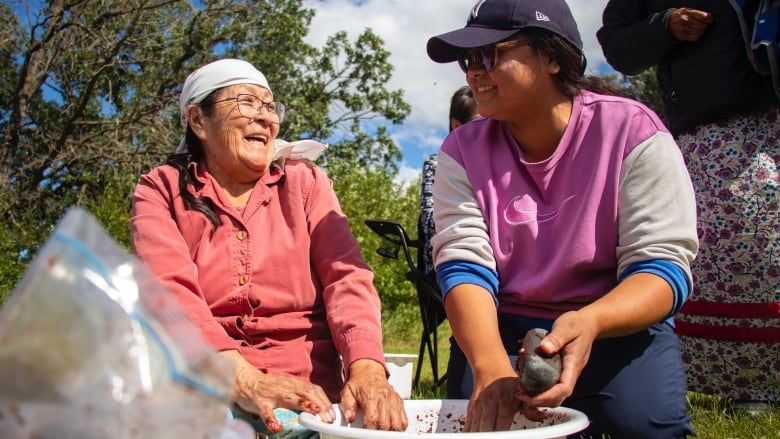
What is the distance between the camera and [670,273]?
1.86 meters

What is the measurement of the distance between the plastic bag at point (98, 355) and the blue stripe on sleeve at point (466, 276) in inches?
55.0

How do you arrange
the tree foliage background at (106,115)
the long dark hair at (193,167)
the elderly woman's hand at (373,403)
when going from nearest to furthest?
the elderly woman's hand at (373,403), the long dark hair at (193,167), the tree foliage background at (106,115)

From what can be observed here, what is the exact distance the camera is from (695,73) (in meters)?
2.84

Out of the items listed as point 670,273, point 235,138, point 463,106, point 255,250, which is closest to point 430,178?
point 463,106

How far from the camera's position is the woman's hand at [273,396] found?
6.00ft

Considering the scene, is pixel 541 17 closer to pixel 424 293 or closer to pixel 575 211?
pixel 575 211

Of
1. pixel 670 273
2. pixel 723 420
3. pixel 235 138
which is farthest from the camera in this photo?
pixel 723 420

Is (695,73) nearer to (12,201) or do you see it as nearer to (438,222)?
(438,222)

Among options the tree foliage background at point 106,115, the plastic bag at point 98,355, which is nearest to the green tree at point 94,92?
the tree foliage background at point 106,115

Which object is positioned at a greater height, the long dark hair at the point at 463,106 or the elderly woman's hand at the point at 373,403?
the long dark hair at the point at 463,106

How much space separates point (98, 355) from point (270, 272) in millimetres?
1694

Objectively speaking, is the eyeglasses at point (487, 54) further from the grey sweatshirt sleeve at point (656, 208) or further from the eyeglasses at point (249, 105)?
the eyeglasses at point (249, 105)

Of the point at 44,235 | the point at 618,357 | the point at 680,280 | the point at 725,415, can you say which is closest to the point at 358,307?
the point at 618,357

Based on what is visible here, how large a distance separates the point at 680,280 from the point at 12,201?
32.1 feet
